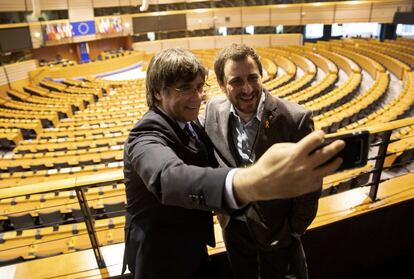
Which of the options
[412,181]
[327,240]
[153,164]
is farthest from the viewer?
[412,181]

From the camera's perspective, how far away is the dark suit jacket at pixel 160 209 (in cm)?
105

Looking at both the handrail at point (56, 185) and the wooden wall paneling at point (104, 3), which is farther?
the wooden wall paneling at point (104, 3)

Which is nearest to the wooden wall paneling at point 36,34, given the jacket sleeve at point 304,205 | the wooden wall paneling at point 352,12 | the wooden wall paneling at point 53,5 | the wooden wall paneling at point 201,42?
the wooden wall paneling at point 53,5

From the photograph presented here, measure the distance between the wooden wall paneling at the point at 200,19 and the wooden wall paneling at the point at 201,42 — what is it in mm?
925

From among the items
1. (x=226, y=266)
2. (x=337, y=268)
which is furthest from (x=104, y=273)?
(x=337, y=268)

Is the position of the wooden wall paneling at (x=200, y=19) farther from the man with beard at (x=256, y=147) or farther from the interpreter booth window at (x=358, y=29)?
the man with beard at (x=256, y=147)

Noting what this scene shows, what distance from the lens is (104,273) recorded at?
209 cm

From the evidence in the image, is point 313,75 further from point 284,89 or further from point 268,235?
point 268,235

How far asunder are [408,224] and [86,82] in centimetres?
1978

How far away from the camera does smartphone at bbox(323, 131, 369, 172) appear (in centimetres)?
92

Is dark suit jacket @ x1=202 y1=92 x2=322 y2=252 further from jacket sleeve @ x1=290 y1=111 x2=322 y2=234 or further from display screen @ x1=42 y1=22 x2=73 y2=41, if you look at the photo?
display screen @ x1=42 y1=22 x2=73 y2=41

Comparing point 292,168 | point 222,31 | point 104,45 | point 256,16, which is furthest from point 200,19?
point 292,168

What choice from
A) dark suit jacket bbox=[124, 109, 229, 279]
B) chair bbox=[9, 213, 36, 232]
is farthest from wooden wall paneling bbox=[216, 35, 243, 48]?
dark suit jacket bbox=[124, 109, 229, 279]

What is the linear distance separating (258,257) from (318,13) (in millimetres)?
25773
